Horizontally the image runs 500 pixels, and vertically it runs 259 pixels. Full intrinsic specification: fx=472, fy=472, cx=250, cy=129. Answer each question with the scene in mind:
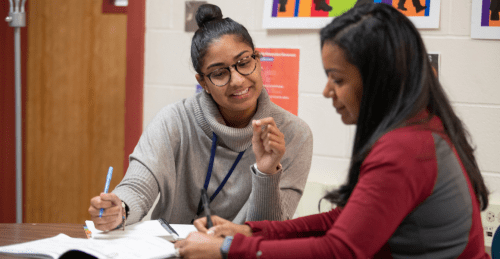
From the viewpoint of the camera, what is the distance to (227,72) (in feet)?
4.58

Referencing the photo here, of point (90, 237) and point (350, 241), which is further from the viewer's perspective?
point (90, 237)

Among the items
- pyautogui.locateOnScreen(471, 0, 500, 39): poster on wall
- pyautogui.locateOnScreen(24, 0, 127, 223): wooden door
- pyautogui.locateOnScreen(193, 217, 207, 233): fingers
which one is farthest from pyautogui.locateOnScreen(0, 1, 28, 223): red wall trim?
pyautogui.locateOnScreen(471, 0, 500, 39): poster on wall

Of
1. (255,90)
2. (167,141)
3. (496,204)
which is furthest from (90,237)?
(496,204)

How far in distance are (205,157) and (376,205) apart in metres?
0.83

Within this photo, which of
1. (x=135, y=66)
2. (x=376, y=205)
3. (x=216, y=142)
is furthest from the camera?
(x=135, y=66)

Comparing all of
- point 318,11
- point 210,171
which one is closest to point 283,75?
point 318,11

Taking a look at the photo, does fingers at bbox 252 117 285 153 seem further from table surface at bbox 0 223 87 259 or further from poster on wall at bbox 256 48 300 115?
poster on wall at bbox 256 48 300 115

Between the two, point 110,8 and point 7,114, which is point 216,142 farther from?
point 7,114

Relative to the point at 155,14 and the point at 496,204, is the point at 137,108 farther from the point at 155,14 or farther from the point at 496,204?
the point at 496,204

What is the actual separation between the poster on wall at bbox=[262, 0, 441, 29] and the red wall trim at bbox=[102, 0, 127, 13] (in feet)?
3.08

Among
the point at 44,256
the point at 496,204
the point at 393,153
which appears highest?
the point at 393,153

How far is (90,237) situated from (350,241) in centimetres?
65

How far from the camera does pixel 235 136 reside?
143 centimetres

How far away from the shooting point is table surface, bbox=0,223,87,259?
3.60 ft
